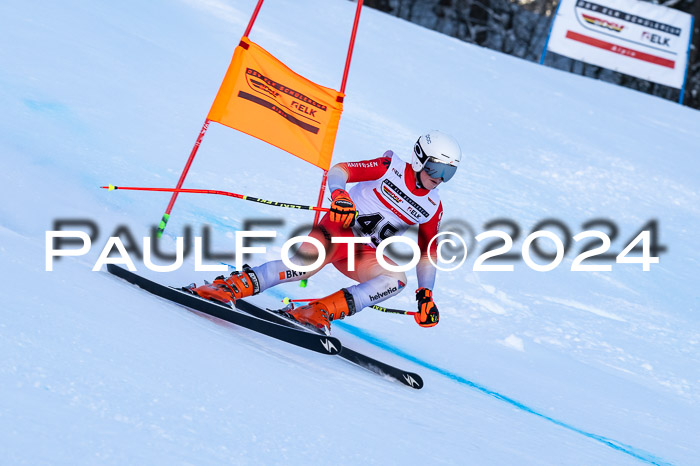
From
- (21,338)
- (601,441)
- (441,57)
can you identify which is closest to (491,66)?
(441,57)

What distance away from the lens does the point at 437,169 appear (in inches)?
149

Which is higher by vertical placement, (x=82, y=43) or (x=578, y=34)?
(x=578, y=34)

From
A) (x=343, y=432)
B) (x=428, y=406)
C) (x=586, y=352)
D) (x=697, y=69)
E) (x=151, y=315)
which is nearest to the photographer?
(x=343, y=432)

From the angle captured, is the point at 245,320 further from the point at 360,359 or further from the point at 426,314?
the point at 426,314

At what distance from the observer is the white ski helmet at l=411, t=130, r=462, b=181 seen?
3764mm

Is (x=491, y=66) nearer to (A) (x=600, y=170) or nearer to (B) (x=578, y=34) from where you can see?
(B) (x=578, y=34)

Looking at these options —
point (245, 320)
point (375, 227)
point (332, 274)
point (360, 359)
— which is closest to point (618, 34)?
point (332, 274)

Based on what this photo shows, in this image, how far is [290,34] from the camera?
383 inches

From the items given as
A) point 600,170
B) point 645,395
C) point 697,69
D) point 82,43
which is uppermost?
point 697,69

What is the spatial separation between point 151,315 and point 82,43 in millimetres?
5418

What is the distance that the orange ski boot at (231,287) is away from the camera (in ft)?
11.6

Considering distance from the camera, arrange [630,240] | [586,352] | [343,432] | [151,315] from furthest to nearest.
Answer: [630,240], [586,352], [151,315], [343,432]

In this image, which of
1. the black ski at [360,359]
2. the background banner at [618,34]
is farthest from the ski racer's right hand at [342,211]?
the background banner at [618,34]

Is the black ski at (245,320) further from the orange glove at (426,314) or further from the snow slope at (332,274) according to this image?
the orange glove at (426,314)
